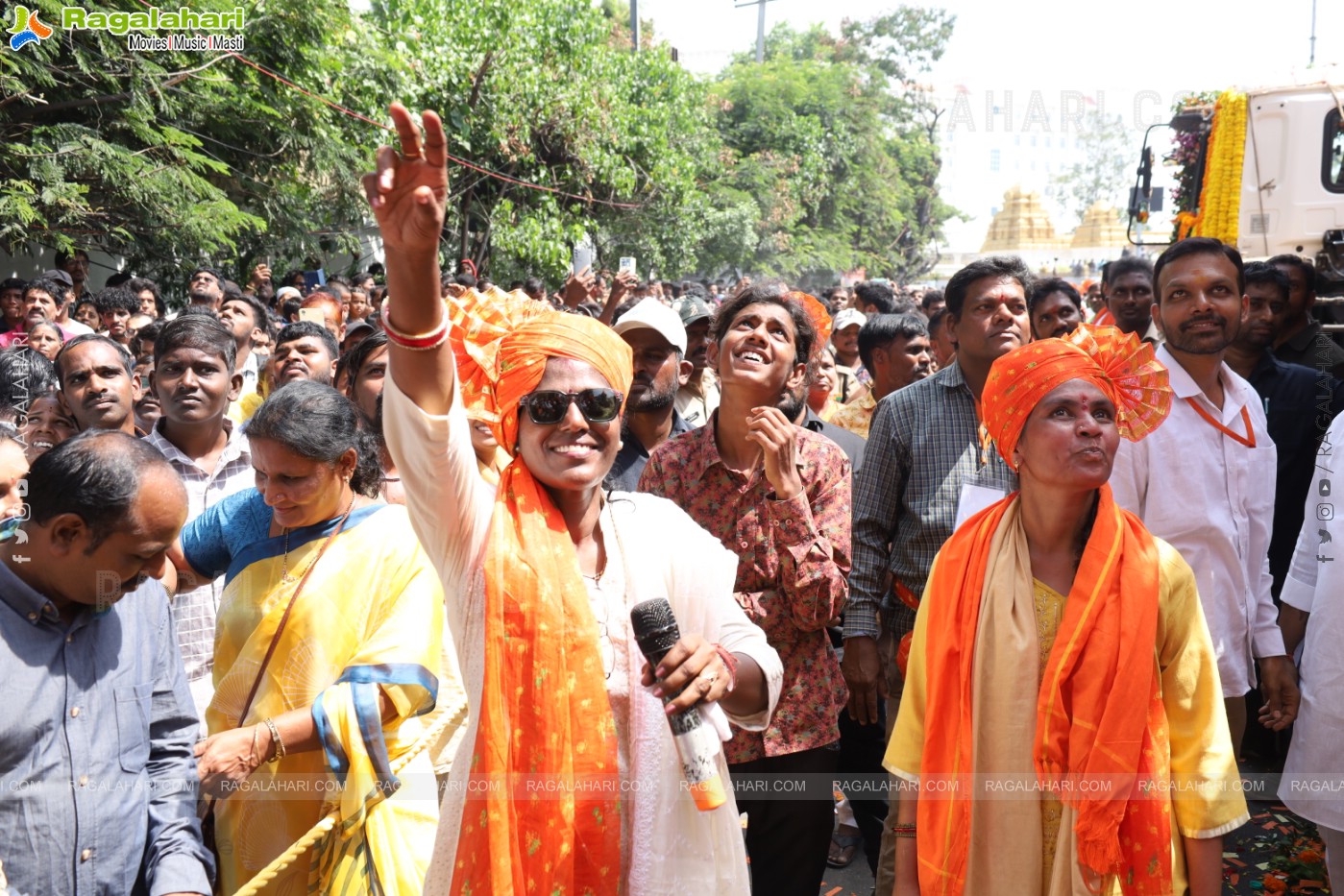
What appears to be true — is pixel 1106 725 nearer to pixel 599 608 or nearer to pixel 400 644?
pixel 599 608

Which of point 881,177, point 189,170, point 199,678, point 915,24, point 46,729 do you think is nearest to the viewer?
point 46,729

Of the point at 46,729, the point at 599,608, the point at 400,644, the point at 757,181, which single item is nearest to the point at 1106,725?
the point at 599,608

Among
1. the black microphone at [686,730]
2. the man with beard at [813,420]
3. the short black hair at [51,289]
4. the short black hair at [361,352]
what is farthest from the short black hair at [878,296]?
the black microphone at [686,730]

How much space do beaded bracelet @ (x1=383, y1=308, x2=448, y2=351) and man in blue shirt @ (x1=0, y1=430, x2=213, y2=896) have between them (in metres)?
0.76

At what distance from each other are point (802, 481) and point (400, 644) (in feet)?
4.57

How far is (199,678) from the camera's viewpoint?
11.3 feet

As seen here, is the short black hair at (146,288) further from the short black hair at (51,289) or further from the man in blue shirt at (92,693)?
the man in blue shirt at (92,693)

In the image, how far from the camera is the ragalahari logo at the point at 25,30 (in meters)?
8.43

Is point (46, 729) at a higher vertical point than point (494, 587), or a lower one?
lower

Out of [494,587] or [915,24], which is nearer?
[494,587]

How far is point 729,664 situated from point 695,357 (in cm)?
386

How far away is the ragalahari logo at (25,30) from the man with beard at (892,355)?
6.87 metres

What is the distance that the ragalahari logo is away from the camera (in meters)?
8.43

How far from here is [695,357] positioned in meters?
6.00
